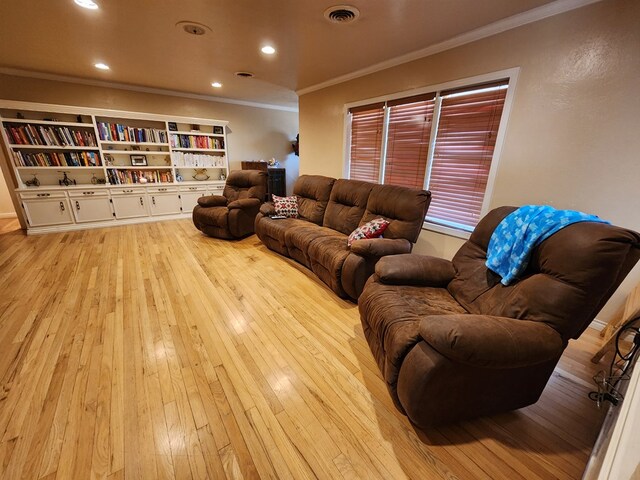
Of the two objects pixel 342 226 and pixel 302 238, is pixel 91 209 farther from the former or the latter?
pixel 342 226

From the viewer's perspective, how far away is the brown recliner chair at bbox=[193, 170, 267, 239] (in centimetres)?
372

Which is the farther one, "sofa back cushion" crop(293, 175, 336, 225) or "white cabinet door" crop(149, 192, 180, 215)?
"white cabinet door" crop(149, 192, 180, 215)

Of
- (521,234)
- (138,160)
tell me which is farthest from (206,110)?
(521,234)

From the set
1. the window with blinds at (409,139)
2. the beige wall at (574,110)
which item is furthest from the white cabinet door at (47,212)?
the beige wall at (574,110)

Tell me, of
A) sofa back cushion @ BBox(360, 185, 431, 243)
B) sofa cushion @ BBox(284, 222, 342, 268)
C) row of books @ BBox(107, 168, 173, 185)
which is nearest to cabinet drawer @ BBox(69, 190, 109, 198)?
row of books @ BBox(107, 168, 173, 185)

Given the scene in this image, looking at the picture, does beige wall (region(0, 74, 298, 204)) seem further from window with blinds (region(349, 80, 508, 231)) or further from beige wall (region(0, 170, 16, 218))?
window with blinds (region(349, 80, 508, 231))

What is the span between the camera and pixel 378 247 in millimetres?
2102

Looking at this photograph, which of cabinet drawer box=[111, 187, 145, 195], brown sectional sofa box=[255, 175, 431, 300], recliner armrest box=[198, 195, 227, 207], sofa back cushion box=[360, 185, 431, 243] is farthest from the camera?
cabinet drawer box=[111, 187, 145, 195]

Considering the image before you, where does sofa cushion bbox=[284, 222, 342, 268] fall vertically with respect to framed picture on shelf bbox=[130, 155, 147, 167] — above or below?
below

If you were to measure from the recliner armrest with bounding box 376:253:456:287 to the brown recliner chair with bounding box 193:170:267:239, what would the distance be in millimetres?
2636

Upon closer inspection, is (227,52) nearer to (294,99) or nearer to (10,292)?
(294,99)

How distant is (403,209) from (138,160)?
190 inches

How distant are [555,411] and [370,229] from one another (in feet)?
5.38

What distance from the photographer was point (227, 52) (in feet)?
9.09
